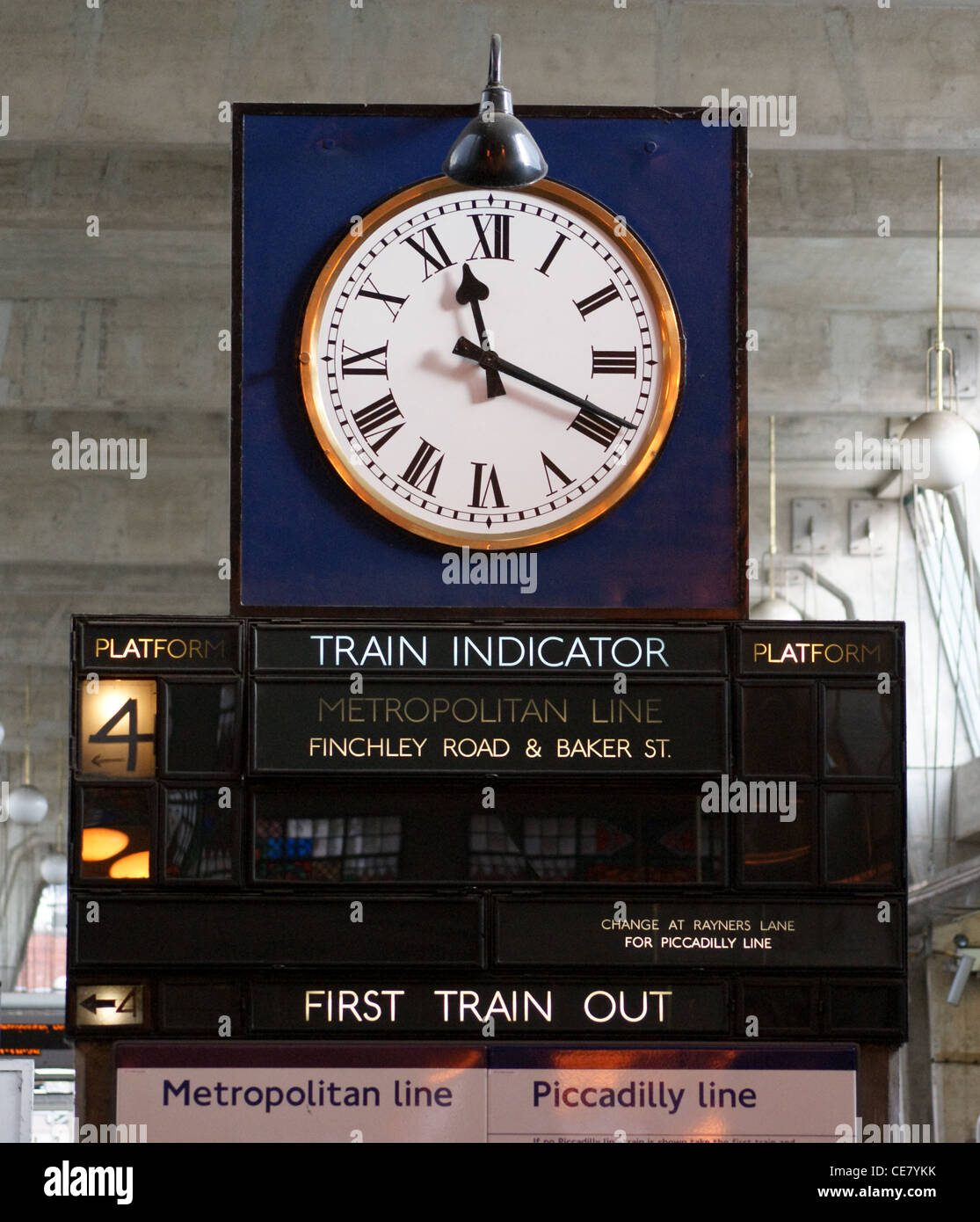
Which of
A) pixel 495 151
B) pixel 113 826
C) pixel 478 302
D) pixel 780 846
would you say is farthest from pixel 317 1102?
pixel 495 151

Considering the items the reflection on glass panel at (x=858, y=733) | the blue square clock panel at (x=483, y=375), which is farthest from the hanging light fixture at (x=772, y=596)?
the reflection on glass panel at (x=858, y=733)

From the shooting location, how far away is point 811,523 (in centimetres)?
2320

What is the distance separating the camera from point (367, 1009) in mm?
4746

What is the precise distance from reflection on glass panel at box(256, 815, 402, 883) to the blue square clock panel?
58cm

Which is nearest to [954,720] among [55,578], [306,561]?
[55,578]

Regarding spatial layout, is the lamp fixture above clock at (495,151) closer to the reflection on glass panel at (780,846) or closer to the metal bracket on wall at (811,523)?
the reflection on glass panel at (780,846)

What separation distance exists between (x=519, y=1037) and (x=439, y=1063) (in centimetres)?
19

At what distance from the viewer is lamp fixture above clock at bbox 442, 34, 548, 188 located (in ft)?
16.0

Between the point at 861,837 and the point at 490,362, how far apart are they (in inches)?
59.3

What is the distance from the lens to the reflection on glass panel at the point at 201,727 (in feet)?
15.7

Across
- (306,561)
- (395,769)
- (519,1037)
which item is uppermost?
(306,561)

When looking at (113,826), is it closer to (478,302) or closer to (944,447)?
(478,302)

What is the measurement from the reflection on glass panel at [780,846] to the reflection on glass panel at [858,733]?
12 cm
